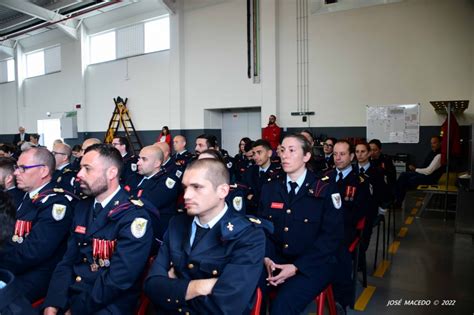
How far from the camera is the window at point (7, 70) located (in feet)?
47.7

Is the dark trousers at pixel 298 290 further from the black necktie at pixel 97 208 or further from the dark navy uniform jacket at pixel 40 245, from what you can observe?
the dark navy uniform jacket at pixel 40 245

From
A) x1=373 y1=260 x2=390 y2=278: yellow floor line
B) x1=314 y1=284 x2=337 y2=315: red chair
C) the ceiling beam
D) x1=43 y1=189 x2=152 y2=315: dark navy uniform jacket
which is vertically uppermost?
the ceiling beam

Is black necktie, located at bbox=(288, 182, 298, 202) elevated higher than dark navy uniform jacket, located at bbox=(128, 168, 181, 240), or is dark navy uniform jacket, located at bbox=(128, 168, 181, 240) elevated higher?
black necktie, located at bbox=(288, 182, 298, 202)

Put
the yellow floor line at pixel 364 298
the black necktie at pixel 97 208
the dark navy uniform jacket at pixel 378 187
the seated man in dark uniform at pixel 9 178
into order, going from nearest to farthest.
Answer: the black necktie at pixel 97 208 → the seated man in dark uniform at pixel 9 178 → the yellow floor line at pixel 364 298 → the dark navy uniform jacket at pixel 378 187

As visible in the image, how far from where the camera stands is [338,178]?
3174 millimetres

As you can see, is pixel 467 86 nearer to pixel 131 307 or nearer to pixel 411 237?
pixel 411 237

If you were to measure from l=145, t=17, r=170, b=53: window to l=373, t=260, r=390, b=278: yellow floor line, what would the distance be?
889cm

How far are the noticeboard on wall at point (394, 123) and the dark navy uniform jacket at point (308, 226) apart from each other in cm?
618

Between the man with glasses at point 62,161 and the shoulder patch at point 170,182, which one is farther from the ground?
the man with glasses at point 62,161

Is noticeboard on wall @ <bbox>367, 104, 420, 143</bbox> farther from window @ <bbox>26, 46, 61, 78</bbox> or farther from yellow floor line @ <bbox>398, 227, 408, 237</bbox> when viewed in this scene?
window @ <bbox>26, 46, 61, 78</bbox>

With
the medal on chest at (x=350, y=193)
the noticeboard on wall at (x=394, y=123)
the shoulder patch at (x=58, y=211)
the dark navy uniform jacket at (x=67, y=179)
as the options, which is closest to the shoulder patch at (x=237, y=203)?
the medal on chest at (x=350, y=193)

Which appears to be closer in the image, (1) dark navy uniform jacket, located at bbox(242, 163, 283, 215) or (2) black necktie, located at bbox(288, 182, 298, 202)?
(2) black necktie, located at bbox(288, 182, 298, 202)

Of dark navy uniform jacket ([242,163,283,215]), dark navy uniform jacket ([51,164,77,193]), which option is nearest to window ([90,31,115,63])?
dark navy uniform jacket ([51,164,77,193])

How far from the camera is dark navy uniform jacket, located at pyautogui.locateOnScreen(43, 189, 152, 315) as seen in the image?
1.61m
